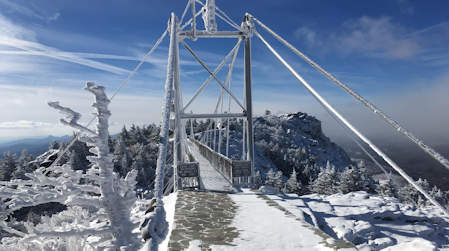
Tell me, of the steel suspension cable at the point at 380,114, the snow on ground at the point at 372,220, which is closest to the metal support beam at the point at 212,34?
the steel suspension cable at the point at 380,114

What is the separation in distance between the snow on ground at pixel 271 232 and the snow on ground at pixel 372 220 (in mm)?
2094

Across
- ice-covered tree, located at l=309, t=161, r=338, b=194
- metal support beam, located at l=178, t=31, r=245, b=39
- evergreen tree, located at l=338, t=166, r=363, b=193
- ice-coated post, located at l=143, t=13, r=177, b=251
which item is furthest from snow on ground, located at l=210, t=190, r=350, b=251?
ice-covered tree, located at l=309, t=161, r=338, b=194

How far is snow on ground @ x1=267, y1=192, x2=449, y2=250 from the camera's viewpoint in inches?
361

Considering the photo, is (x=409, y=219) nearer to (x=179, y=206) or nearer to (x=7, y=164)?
(x=179, y=206)

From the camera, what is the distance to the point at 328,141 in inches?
4040

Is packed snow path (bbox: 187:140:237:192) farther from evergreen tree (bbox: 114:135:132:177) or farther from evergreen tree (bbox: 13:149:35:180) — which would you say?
→ evergreen tree (bbox: 114:135:132:177)

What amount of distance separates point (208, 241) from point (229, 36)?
9.49 meters

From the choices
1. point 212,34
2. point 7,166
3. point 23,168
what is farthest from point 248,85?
point 7,166

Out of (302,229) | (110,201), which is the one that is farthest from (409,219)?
(110,201)

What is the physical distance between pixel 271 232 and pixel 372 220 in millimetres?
8651

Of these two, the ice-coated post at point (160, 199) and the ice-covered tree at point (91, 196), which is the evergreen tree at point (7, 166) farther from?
the ice-covered tree at point (91, 196)

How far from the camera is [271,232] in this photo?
17.0 ft

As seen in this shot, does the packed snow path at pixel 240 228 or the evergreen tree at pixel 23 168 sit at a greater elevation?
the packed snow path at pixel 240 228

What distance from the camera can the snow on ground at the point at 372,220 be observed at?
917 centimetres
